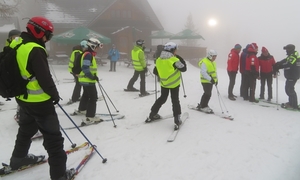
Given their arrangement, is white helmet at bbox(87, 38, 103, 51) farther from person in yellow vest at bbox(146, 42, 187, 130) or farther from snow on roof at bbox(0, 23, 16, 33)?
snow on roof at bbox(0, 23, 16, 33)

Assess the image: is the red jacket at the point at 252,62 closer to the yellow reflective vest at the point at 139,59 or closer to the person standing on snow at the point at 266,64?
the person standing on snow at the point at 266,64

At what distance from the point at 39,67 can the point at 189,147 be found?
2934 millimetres

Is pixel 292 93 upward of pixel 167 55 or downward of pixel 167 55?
downward

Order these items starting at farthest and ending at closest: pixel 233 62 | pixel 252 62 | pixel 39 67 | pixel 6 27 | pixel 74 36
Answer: pixel 6 27 < pixel 74 36 < pixel 233 62 < pixel 252 62 < pixel 39 67

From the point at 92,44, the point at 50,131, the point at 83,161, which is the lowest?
the point at 83,161

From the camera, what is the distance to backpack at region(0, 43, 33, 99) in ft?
8.82

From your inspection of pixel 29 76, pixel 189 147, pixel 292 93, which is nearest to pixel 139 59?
pixel 189 147

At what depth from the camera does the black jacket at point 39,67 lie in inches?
106

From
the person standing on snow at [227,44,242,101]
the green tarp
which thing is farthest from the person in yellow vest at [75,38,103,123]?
the green tarp

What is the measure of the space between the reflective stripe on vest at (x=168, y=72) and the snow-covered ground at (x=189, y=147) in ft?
3.39

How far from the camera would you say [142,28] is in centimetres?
2572

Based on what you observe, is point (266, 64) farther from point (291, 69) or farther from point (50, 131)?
point (50, 131)

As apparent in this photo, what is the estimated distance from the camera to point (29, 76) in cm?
278

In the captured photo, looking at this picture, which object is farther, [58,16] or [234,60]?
[58,16]
